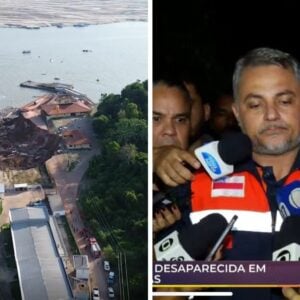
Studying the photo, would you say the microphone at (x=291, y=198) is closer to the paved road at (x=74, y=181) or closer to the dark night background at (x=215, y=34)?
the dark night background at (x=215, y=34)

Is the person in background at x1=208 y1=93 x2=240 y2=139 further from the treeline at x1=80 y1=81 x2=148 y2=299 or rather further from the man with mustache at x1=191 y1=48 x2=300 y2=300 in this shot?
the treeline at x1=80 y1=81 x2=148 y2=299

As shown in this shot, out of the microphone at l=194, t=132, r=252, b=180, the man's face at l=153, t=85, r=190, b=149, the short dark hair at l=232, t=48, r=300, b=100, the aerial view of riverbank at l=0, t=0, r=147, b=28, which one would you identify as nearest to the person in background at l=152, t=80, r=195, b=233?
the man's face at l=153, t=85, r=190, b=149

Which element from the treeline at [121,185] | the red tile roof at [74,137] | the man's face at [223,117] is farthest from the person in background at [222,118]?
the red tile roof at [74,137]

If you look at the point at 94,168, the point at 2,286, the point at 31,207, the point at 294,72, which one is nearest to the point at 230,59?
the point at 294,72

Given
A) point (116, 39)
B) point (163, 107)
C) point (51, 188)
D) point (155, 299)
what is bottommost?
point (155, 299)

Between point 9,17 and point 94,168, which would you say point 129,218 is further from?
point 9,17

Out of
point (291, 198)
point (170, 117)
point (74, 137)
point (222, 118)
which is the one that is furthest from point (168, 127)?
point (291, 198)

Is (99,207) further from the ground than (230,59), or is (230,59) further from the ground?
(230,59)
